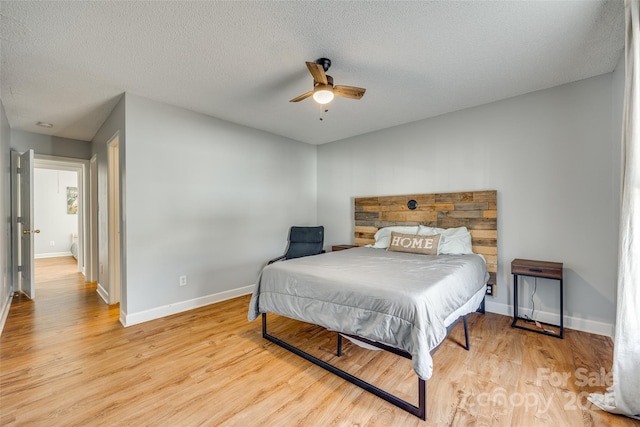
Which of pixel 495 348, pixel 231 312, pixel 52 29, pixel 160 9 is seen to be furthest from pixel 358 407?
pixel 52 29

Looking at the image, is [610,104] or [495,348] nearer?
[495,348]

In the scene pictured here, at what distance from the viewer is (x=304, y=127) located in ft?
13.3

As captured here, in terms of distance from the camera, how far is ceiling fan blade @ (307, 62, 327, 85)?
78.1 inches

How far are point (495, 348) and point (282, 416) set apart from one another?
6.22 feet

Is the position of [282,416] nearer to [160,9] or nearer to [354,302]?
[354,302]

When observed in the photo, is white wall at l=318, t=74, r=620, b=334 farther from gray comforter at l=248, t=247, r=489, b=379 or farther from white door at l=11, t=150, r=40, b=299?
white door at l=11, t=150, r=40, b=299

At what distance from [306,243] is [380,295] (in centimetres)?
253

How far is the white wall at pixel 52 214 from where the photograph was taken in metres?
6.96

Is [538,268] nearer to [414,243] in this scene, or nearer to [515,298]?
[515,298]

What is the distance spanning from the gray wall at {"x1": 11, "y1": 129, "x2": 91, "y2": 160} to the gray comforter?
4322 mm

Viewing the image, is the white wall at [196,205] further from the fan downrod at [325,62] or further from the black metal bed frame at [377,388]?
the fan downrod at [325,62]

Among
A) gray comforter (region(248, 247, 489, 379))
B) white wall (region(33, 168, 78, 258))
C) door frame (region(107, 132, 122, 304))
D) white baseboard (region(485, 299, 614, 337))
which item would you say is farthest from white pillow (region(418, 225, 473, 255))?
white wall (region(33, 168, 78, 258))

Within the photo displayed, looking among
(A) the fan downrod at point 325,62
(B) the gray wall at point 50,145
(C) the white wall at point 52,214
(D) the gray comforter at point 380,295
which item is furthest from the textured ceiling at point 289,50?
(C) the white wall at point 52,214

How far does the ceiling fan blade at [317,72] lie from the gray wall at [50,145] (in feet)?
15.2
